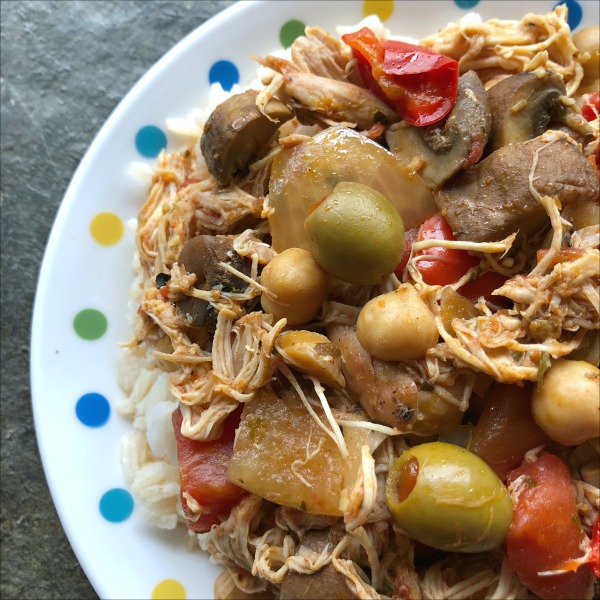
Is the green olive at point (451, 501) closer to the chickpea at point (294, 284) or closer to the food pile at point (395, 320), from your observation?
the food pile at point (395, 320)

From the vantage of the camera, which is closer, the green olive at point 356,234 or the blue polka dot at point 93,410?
the green olive at point 356,234

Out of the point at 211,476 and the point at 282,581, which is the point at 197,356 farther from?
the point at 282,581

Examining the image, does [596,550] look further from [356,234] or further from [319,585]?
[356,234]

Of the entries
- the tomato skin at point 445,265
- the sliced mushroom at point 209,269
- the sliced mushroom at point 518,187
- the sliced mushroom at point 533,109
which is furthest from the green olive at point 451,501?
the sliced mushroom at point 533,109

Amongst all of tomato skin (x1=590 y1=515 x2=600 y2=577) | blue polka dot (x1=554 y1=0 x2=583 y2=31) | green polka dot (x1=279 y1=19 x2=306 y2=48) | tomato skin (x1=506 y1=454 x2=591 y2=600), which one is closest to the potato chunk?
tomato skin (x1=506 y1=454 x2=591 y2=600)

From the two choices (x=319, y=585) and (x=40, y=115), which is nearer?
(x=319, y=585)

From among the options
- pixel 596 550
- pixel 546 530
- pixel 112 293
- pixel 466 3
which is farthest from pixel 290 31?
pixel 596 550

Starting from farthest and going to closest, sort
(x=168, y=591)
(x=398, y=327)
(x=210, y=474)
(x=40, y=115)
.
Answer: (x=40, y=115), (x=168, y=591), (x=210, y=474), (x=398, y=327)
